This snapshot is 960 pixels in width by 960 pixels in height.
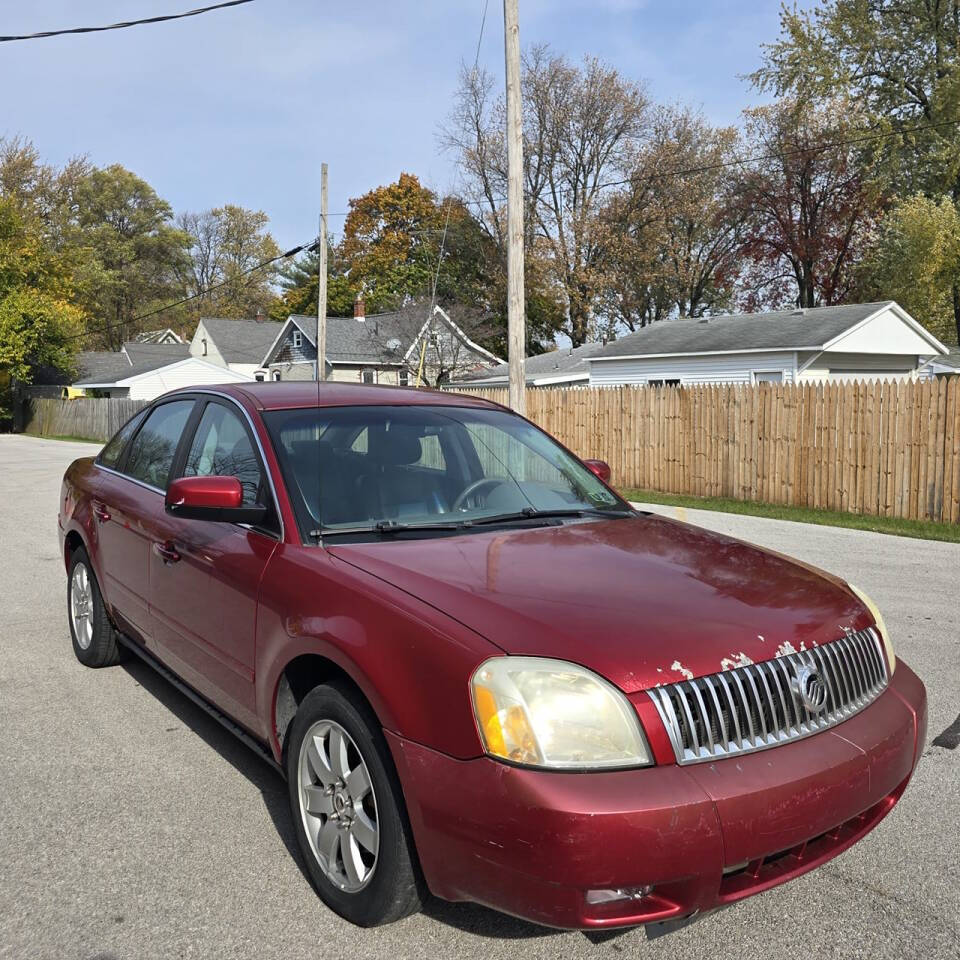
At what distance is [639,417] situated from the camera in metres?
17.2

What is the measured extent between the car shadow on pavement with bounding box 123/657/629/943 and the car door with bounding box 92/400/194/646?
443 mm

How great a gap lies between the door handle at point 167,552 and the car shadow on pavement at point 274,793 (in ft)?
2.55

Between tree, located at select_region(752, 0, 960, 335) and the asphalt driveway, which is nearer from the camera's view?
the asphalt driveway

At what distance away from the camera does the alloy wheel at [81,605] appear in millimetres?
5500

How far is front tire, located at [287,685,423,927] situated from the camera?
2.67 metres

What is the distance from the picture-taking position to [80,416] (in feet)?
139

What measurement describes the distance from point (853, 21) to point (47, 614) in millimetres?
39907

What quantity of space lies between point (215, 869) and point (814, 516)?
1157 centimetres

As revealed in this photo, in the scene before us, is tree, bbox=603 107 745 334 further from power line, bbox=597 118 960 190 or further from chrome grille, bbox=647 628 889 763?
chrome grille, bbox=647 628 889 763

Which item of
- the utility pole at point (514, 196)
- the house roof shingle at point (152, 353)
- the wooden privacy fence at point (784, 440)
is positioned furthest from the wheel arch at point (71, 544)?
the house roof shingle at point (152, 353)

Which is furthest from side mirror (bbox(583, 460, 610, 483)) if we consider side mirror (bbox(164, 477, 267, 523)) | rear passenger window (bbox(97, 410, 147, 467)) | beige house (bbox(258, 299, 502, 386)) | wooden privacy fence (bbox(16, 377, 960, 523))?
beige house (bbox(258, 299, 502, 386))

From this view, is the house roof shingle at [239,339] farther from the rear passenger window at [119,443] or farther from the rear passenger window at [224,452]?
the rear passenger window at [224,452]

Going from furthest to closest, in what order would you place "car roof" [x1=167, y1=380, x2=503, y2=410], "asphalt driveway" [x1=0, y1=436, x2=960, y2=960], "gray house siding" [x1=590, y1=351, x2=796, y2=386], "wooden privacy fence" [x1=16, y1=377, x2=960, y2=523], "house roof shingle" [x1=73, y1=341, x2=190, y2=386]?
1. "house roof shingle" [x1=73, y1=341, x2=190, y2=386]
2. "gray house siding" [x1=590, y1=351, x2=796, y2=386]
3. "wooden privacy fence" [x1=16, y1=377, x2=960, y2=523]
4. "car roof" [x1=167, y1=380, x2=503, y2=410]
5. "asphalt driveway" [x1=0, y1=436, x2=960, y2=960]

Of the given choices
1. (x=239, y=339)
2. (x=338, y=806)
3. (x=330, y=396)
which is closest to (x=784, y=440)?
(x=330, y=396)
